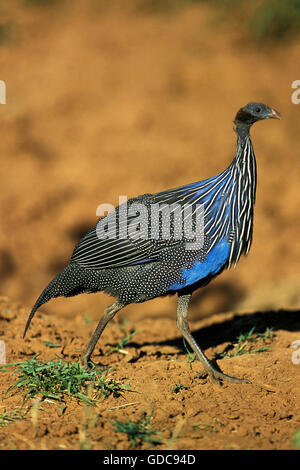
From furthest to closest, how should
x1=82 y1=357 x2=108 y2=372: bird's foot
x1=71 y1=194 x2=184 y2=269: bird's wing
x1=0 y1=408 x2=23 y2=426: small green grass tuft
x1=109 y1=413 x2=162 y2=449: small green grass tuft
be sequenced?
1. x1=82 y1=357 x2=108 y2=372: bird's foot
2. x1=71 y1=194 x2=184 y2=269: bird's wing
3. x1=0 y1=408 x2=23 y2=426: small green grass tuft
4. x1=109 y1=413 x2=162 y2=449: small green grass tuft

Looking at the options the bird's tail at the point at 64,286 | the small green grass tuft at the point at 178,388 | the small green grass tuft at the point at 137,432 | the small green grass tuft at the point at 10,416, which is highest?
the bird's tail at the point at 64,286

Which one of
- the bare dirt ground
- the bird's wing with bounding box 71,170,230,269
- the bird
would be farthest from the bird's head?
A: the bare dirt ground

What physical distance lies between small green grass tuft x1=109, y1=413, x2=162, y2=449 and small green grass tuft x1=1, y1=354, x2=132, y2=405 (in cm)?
42

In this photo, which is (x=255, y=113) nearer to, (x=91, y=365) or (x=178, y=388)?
(x=178, y=388)

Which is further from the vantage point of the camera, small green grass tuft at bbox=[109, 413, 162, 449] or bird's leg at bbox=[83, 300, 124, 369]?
bird's leg at bbox=[83, 300, 124, 369]

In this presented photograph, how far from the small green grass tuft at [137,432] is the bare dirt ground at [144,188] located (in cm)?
4

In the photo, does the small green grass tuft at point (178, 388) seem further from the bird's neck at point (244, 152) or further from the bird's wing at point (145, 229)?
the bird's neck at point (244, 152)

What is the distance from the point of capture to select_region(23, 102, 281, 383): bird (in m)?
3.75

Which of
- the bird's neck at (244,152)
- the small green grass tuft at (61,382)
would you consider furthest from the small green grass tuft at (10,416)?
the bird's neck at (244,152)

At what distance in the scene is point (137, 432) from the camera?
9.77 feet

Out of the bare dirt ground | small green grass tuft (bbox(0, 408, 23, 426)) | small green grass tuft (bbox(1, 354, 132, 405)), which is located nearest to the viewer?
small green grass tuft (bbox(0, 408, 23, 426))

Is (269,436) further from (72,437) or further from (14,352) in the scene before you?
(14,352)

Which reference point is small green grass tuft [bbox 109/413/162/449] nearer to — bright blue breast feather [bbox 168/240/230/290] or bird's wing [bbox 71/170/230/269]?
bright blue breast feather [bbox 168/240/230/290]

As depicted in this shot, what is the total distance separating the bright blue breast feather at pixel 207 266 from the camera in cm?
373
